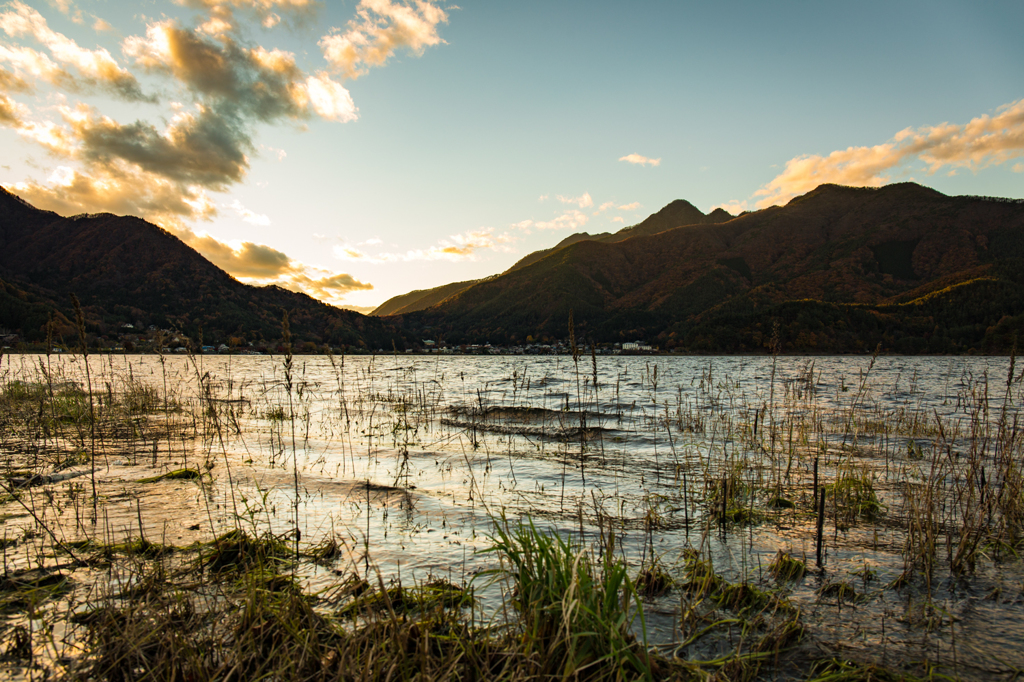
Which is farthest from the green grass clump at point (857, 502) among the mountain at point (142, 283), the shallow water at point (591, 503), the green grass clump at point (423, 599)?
the mountain at point (142, 283)

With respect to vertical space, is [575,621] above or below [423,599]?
above

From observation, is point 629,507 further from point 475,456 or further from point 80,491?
point 80,491

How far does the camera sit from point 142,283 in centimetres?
9025

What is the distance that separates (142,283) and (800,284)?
17209cm

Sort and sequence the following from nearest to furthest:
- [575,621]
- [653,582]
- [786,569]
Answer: [575,621]
[653,582]
[786,569]

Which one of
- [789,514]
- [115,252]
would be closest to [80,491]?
[789,514]

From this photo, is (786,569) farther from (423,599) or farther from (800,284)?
(800,284)

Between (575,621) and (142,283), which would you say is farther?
(142,283)

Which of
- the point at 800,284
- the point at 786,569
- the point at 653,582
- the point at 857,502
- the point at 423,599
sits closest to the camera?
the point at 423,599

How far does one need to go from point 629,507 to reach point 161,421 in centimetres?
1430

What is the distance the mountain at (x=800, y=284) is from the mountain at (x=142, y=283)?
4756 centimetres

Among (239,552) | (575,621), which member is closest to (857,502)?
(575,621)

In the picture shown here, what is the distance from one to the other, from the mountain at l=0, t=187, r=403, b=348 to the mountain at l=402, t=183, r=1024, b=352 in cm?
4756

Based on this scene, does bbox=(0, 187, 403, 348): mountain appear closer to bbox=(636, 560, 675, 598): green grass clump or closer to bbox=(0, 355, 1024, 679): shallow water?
bbox=(0, 355, 1024, 679): shallow water
